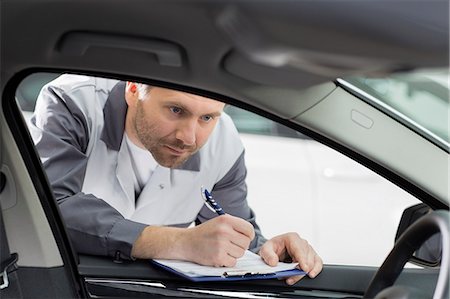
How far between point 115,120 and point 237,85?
942 millimetres

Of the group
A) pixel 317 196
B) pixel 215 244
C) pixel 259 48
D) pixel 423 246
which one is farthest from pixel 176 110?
pixel 317 196

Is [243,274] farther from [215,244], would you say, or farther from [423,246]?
[423,246]

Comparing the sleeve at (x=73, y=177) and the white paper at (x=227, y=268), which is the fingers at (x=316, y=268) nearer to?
the white paper at (x=227, y=268)

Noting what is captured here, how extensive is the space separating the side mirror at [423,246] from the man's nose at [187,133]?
0.66m

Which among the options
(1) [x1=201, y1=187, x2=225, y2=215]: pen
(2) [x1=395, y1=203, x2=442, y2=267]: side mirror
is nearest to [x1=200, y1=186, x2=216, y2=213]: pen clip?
(1) [x1=201, y1=187, x2=225, y2=215]: pen

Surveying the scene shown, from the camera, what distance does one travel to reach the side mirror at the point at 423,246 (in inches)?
78.7

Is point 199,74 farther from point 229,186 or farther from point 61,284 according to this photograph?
point 229,186

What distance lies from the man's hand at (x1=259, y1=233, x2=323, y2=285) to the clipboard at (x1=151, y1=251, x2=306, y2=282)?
0.06ft

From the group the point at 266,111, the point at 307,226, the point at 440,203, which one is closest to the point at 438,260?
the point at 440,203

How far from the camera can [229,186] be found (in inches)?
108

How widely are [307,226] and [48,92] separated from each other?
7.01ft

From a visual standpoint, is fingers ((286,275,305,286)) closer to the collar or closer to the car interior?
the car interior

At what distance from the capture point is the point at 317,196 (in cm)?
443

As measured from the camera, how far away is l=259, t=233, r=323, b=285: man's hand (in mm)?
2244
